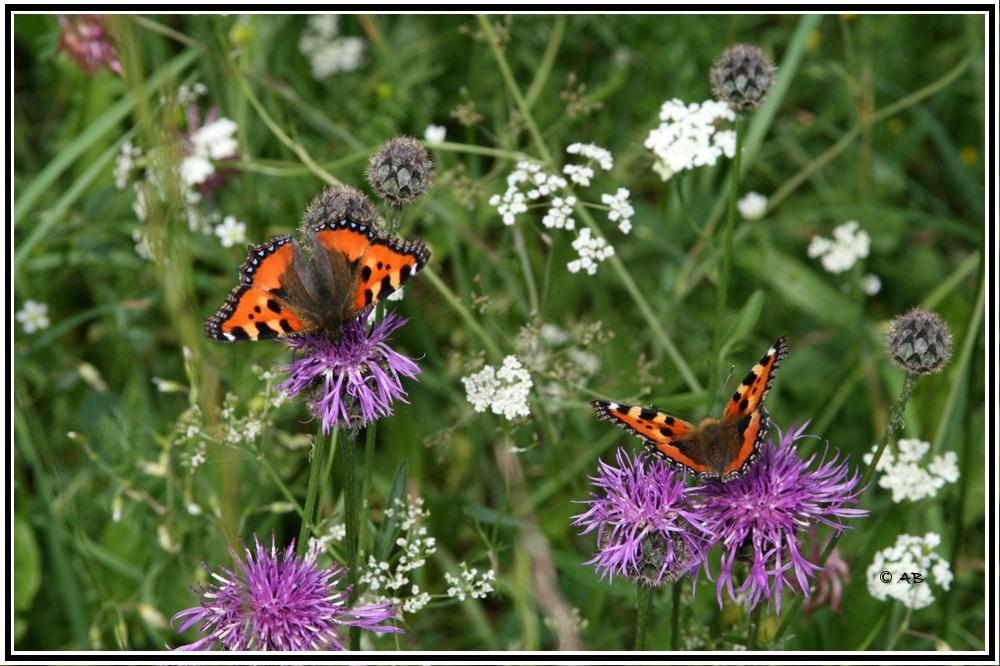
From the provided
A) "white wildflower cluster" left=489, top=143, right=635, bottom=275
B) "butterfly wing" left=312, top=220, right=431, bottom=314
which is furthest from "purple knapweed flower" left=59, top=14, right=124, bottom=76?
"butterfly wing" left=312, top=220, right=431, bottom=314

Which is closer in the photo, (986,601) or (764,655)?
(764,655)

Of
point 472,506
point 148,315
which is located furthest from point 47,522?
point 472,506

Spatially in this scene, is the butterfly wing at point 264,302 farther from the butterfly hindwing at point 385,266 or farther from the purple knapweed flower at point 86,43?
the purple knapweed flower at point 86,43

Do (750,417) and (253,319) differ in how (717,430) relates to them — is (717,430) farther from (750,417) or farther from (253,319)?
(253,319)

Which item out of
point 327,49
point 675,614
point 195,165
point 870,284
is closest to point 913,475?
point 675,614

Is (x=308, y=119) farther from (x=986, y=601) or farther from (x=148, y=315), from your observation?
(x=986, y=601)

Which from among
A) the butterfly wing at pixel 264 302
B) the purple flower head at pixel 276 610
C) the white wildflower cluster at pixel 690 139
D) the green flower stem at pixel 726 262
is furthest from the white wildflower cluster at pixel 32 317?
the green flower stem at pixel 726 262
